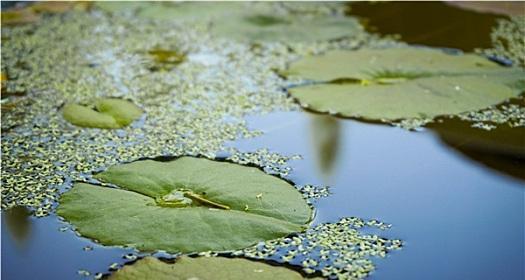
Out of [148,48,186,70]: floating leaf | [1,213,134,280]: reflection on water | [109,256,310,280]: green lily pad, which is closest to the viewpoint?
[109,256,310,280]: green lily pad

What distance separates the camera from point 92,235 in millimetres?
1893

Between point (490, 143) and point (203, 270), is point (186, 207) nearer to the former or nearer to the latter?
point (203, 270)

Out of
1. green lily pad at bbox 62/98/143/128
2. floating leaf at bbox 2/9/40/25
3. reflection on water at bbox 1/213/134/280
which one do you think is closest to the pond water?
reflection on water at bbox 1/213/134/280

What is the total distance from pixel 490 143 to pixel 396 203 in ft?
2.08

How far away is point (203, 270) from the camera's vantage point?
169 cm

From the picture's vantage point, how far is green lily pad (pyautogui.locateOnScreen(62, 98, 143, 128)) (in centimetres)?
276

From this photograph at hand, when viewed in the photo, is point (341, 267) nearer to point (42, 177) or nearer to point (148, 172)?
point (148, 172)

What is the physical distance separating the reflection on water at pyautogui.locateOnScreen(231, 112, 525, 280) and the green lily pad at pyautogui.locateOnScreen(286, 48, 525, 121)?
141 mm

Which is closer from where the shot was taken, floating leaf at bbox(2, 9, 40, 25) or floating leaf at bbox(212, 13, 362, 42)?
floating leaf at bbox(212, 13, 362, 42)

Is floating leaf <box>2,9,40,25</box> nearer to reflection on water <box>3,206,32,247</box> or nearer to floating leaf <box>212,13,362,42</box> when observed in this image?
floating leaf <box>212,13,362,42</box>

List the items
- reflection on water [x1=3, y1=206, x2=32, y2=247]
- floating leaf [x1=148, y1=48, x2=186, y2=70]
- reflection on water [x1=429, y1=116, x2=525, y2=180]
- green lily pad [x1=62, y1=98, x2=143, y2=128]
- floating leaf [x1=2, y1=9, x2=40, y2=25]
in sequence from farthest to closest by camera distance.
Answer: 1. floating leaf [x1=2, y1=9, x2=40, y2=25]
2. floating leaf [x1=148, y1=48, x2=186, y2=70]
3. green lily pad [x1=62, y1=98, x2=143, y2=128]
4. reflection on water [x1=429, y1=116, x2=525, y2=180]
5. reflection on water [x1=3, y1=206, x2=32, y2=247]

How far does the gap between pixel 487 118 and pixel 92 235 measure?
1673mm

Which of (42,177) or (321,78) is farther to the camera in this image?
(321,78)

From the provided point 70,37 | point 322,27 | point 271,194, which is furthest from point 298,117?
point 70,37
